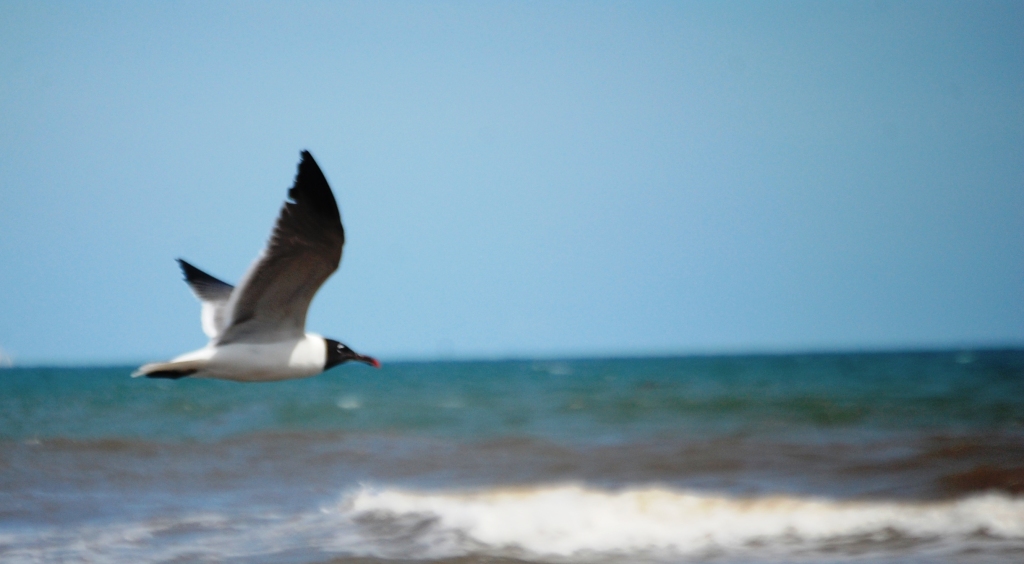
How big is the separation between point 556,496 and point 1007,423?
29.5ft

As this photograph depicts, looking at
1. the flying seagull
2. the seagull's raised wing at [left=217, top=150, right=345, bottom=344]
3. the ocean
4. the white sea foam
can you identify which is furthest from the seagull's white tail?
the white sea foam

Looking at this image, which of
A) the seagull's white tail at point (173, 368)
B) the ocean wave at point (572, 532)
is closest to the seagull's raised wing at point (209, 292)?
the seagull's white tail at point (173, 368)

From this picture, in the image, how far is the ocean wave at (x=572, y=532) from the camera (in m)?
8.22

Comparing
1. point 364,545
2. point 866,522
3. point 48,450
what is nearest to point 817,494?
point 866,522

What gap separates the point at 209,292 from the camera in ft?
21.5

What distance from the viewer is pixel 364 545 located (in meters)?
8.55

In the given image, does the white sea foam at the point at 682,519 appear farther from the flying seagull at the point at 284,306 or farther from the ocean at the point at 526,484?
the flying seagull at the point at 284,306

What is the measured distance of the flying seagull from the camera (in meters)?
4.74

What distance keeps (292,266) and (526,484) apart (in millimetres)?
7183

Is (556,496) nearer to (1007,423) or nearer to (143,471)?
(143,471)

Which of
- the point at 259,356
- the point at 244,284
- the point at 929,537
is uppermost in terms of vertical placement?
the point at 244,284

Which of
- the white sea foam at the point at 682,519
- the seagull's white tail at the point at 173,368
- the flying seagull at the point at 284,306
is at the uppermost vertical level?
the flying seagull at the point at 284,306

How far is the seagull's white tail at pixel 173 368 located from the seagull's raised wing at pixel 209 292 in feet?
3.44

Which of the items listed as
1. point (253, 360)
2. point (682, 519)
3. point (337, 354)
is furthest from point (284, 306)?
point (682, 519)
